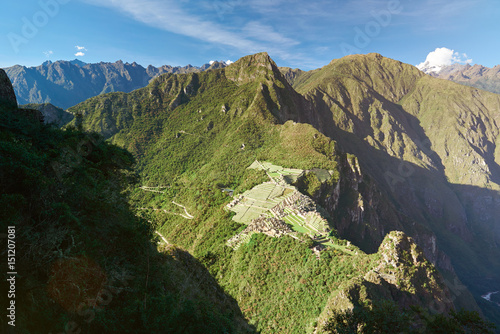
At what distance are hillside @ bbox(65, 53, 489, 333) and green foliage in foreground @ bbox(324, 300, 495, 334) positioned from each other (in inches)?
437

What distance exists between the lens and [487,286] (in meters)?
147

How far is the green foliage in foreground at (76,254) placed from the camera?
10570 millimetres

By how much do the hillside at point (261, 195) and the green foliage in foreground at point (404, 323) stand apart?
36.4 feet

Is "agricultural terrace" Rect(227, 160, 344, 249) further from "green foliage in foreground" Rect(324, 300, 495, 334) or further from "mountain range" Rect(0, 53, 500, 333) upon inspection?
"green foliage in foreground" Rect(324, 300, 495, 334)

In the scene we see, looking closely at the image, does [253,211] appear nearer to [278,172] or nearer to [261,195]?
[261,195]

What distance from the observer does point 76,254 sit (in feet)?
41.2

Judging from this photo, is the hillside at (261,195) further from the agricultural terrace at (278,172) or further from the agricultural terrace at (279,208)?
the agricultural terrace at (278,172)

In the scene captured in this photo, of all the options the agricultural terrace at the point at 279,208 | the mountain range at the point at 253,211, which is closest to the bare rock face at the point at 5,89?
the mountain range at the point at 253,211

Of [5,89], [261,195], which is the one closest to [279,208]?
[261,195]

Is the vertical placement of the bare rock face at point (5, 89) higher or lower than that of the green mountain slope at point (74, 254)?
higher

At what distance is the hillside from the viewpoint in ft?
116

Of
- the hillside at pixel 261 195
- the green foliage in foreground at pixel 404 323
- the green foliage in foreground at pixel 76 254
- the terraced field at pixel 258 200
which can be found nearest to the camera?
the green foliage in foreground at pixel 76 254

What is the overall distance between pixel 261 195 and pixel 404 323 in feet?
172

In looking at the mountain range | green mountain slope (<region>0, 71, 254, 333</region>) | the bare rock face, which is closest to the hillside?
the mountain range
